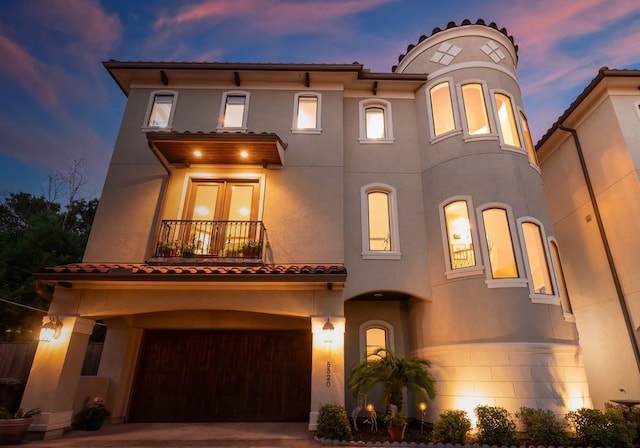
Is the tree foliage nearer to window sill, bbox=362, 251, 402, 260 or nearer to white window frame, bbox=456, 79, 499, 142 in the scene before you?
window sill, bbox=362, 251, 402, 260

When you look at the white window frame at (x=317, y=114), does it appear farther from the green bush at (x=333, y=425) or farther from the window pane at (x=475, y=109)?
the green bush at (x=333, y=425)

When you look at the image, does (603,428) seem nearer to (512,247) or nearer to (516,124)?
(512,247)

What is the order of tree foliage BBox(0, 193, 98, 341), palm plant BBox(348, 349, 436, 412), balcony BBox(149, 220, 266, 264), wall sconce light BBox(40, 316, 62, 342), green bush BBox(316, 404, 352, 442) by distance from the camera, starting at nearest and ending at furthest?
green bush BBox(316, 404, 352, 442) → palm plant BBox(348, 349, 436, 412) → wall sconce light BBox(40, 316, 62, 342) → balcony BBox(149, 220, 266, 264) → tree foliage BBox(0, 193, 98, 341)

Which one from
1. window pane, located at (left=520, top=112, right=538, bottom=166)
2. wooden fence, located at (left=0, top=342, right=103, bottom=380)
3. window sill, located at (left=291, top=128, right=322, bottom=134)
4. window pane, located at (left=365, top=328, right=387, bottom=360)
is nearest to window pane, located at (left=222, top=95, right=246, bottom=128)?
window sill, located at (left=291, top=128, right=322, bottom=134)

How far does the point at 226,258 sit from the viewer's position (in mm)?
8312

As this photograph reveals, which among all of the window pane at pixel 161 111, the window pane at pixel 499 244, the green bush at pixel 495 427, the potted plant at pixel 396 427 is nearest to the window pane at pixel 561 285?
the window pane at pixel 499 244

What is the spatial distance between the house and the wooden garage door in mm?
45

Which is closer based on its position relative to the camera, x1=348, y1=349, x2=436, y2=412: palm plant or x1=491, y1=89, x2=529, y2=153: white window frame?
x1=348, y1=349, x2=436, y2=412: palm plant

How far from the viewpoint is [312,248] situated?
8.73 meters

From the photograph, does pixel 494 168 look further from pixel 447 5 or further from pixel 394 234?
pixel 447 5

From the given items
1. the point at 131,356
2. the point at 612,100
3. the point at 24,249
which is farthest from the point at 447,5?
the point at 24,249

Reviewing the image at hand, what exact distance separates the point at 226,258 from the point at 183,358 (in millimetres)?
3855

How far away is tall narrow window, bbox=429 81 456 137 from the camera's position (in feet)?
33.2

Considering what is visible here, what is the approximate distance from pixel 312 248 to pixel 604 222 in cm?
989
